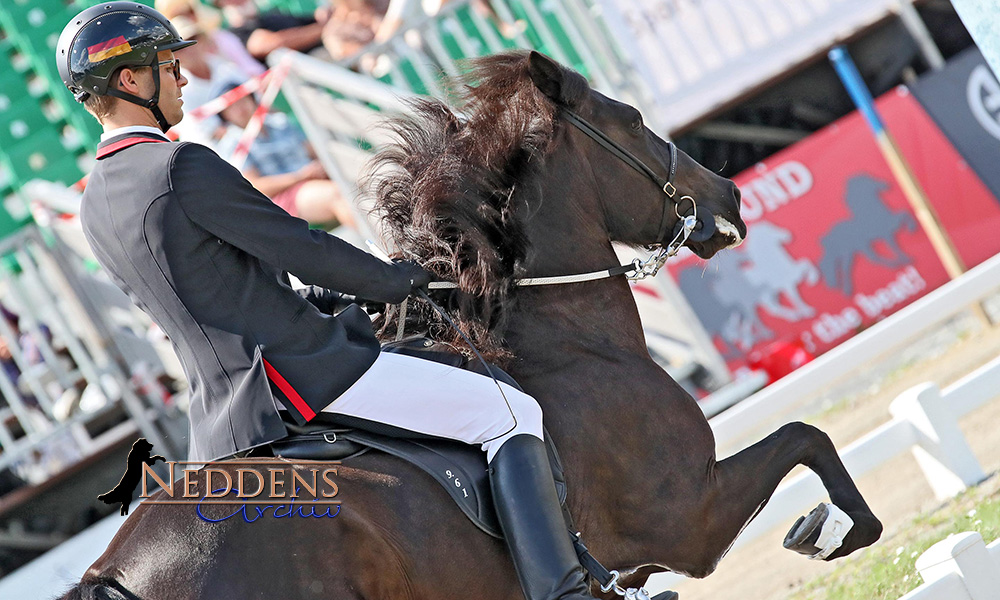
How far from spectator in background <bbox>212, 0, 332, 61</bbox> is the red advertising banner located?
158 inches

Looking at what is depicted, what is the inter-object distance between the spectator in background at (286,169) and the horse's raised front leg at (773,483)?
4660 mm

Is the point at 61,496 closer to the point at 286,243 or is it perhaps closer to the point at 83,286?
the point at 83,286

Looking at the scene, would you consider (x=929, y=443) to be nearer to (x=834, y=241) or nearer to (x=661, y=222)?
(x=661, y=222)

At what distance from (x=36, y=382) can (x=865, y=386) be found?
21.3 feet

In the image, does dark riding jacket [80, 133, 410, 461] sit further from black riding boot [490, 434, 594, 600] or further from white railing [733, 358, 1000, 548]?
white railing [733, 358, 1000, 548]

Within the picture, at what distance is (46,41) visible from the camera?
31.6 ft

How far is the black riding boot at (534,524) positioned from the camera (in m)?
2.84

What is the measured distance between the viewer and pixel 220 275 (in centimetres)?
275

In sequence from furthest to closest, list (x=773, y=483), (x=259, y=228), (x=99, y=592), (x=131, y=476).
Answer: (x=773, y=483), (x=131, y=476), (x=259, y=228), (x=99, y=592)

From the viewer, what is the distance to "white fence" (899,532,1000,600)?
131 inches

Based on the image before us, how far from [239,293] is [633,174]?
1.62m

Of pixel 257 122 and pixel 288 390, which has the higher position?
pixel 257 122

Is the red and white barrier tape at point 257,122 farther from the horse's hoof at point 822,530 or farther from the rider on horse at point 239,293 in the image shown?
the horse's hoof at point 822,530

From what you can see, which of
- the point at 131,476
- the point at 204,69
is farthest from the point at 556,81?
the point at 204,69
